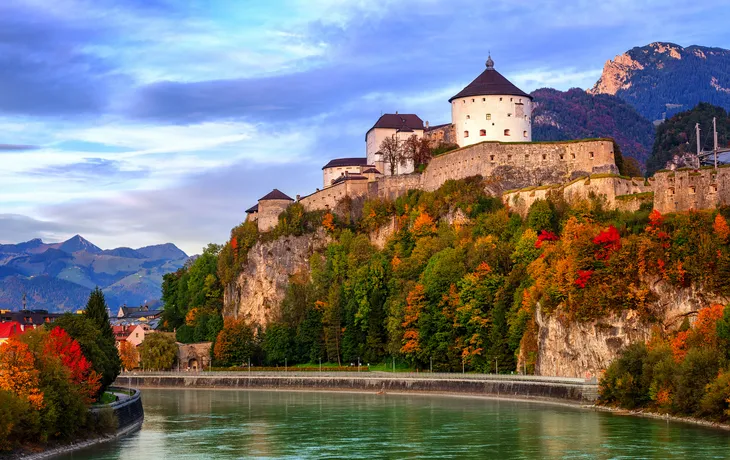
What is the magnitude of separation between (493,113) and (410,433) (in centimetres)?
4228

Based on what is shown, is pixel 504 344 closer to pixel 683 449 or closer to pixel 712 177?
pixel 712 177

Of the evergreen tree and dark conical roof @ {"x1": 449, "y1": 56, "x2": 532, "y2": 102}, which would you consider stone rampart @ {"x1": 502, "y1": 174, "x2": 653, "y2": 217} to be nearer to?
dark conical roof @ {"x1": 449, "y1": 56, "x2": 532, "y2": 102}

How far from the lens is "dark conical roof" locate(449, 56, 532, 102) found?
94625 mm

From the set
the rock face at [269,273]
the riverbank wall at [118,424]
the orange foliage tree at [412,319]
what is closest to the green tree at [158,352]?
the rock face at [269,273]

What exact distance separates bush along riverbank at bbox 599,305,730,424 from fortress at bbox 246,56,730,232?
10195 mm

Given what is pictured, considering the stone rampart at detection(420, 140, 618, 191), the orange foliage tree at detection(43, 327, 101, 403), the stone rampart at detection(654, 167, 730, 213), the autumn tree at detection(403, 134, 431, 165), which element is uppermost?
the autumn tree at detection(403, 134, 431, 165)

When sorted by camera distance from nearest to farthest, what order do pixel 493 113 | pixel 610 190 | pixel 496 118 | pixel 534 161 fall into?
pixel 610 190 → pixel 534 161 → pixel 496 118 → pixel 493 113

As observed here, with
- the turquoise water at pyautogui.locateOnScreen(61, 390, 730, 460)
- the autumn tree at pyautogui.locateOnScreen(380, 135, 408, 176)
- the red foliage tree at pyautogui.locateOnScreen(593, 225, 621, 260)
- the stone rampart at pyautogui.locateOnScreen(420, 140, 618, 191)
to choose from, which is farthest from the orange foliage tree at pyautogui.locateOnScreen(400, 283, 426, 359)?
the red foliage tree at pyautogui.locateOnScreen(593, 225, 621, 260)

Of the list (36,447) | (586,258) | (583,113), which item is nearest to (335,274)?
(586,258)

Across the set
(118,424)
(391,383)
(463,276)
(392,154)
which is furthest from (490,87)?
(118,424)

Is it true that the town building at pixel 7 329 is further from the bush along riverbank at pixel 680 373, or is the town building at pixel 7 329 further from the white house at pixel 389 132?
the bush along riverbank at pixel 680 373

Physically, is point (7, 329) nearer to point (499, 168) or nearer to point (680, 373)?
point (499, 168)

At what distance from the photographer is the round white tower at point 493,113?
94312 mm

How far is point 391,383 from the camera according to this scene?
84.6 meters
